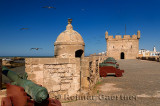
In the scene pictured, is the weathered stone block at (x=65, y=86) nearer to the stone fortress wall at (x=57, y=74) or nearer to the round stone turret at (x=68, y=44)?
the stone fortress wall at (x=57, y=74)

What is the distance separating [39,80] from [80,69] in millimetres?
1541

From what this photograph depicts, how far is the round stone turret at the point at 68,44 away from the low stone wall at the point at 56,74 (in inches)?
116

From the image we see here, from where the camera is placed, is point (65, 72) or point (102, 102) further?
point (65, 72)

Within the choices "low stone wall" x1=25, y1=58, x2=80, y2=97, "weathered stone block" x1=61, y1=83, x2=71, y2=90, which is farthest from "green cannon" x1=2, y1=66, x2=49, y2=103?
"weathered stone block" x1=61, y1=83, x2=71, y2=90

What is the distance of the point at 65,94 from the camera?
4.82 meters

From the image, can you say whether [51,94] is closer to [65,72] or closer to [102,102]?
[65,72]

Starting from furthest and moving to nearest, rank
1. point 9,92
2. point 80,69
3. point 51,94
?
point 80,69, point 51,94, point 9,92

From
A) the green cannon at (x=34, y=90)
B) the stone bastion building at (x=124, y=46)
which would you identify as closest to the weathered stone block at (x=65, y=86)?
the green cannon at (x=34, y=90)

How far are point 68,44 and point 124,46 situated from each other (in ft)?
98.3

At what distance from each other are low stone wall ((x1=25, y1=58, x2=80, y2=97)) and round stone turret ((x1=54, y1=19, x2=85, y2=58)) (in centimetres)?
295

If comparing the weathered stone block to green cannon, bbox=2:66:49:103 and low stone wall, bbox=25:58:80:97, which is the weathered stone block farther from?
green cannon, bbox=2:66:49:103

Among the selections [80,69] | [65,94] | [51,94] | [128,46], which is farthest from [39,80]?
[128,46]

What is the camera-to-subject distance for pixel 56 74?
4742 mm

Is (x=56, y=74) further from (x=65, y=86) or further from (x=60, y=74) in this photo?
(x=65, y=86)
